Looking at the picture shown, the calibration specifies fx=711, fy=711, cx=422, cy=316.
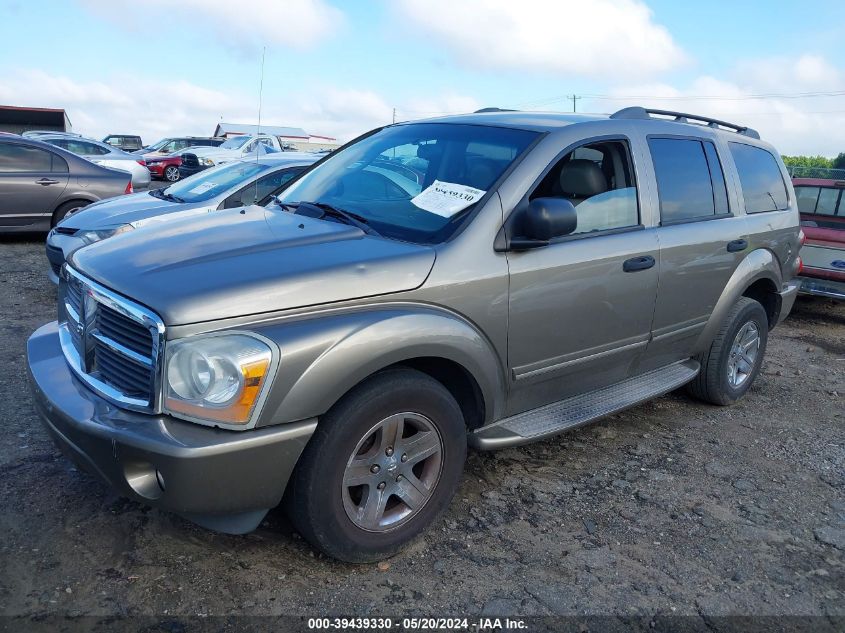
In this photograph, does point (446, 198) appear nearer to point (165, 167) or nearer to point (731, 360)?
point (731, 360)

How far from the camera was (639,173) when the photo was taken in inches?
153

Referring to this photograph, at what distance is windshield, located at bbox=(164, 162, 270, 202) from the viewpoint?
23.0 feet

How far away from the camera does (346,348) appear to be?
8.45ft

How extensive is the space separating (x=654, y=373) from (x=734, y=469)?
691mm

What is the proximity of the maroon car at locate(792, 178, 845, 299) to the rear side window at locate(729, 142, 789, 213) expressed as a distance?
264 centimetres

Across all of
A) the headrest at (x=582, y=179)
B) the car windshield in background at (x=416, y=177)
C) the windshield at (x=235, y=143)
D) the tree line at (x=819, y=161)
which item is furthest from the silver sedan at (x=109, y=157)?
the tree line at (x=819, y=161)

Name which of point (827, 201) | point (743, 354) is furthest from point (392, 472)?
point (827, 201)

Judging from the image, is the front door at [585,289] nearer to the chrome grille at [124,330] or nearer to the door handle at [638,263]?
the door handle at [638,263]

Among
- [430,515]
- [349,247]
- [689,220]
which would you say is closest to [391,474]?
[430,515]

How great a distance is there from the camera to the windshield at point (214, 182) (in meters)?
7.02

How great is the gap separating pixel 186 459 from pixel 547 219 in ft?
5.77

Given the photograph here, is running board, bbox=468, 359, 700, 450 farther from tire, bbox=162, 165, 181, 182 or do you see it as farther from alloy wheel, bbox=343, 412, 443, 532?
tire, bbox=162, 165, 181, 182

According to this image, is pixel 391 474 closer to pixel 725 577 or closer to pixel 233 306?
pixel 233 306

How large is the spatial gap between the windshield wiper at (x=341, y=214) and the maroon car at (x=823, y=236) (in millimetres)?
5952
